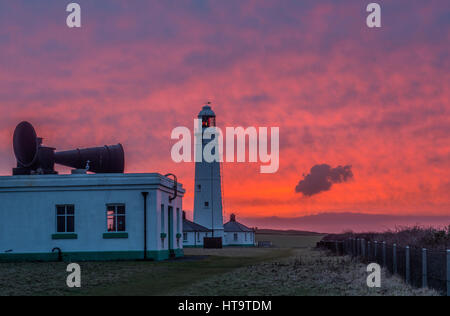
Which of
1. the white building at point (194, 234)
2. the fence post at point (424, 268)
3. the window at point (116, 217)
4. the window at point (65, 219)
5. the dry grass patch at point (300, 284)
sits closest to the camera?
the dry grass patch at point (300, 284)

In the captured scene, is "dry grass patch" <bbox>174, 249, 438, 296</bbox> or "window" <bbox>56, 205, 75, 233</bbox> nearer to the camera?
"dry grass patch" <bbox>174, 249, 438, 296</bbox>

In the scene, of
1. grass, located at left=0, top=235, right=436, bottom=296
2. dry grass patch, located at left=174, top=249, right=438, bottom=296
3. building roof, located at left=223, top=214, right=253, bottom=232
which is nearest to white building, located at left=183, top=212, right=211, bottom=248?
building roof, located at left=223, top=214, right=253, bottom=232

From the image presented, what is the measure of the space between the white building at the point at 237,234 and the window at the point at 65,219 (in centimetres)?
4316

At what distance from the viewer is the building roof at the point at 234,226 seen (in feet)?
253

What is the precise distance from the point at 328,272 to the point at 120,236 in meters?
13.7

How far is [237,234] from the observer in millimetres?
77000

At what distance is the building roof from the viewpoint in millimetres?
77062

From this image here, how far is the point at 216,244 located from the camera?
62.5 m

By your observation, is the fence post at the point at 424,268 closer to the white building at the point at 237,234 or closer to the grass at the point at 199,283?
the grass at the point at 199,283

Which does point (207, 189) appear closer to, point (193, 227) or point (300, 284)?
point (193, 227)

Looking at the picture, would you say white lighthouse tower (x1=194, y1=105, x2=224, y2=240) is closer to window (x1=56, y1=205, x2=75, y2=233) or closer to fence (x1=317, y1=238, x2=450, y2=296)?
window (x1=56, y1=205, x2=75, y2=233)

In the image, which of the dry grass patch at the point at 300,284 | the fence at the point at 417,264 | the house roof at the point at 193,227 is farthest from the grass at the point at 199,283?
the house roof at the point at 193,227
